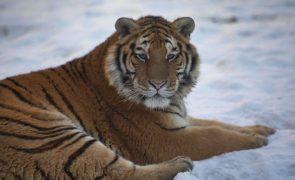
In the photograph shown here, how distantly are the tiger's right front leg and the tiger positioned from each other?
36 mm

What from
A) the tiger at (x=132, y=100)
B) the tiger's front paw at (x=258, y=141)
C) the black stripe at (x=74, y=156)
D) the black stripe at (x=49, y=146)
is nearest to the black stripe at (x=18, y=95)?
the tiger at (x=132, y=100)

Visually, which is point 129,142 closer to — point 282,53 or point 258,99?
point 258,99

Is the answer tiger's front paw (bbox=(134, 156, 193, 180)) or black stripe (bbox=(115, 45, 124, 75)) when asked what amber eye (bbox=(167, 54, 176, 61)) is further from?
tiger's front paw (bbox=(134, 156, 193, 180))

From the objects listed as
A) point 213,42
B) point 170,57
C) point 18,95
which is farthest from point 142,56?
point 213,42

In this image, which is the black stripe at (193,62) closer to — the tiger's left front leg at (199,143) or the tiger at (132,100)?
the tiger at (132,100)

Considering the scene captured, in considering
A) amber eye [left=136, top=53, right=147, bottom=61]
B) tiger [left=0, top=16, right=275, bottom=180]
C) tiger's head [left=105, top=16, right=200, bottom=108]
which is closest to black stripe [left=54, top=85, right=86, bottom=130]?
tiger [left=0, top=16, right=275, bottom=180]

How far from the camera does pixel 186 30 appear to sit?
327 cm

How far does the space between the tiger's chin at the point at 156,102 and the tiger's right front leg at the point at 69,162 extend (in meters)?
0.47

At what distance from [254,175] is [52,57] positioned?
3836 millimetres

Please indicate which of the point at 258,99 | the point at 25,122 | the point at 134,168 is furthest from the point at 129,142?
the point at 258,99

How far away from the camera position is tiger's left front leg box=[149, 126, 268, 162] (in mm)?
2982

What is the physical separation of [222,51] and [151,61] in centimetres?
305

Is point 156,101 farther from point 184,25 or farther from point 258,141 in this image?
point 258,141

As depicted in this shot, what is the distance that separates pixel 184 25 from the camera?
323 cm
